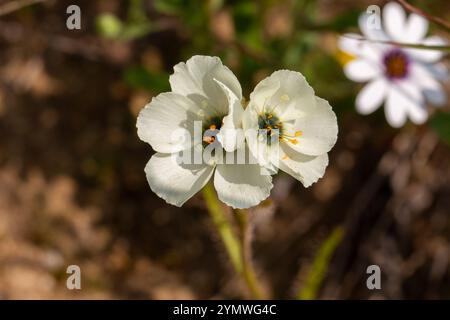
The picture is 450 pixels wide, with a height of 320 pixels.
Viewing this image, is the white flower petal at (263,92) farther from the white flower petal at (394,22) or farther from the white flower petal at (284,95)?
the white flower petal at (394,22)

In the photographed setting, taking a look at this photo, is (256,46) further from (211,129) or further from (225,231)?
(211,129)

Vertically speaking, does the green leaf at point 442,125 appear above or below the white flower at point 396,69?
below

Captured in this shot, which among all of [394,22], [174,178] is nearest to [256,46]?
[394,22]

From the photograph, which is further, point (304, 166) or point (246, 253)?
point (246, 253)

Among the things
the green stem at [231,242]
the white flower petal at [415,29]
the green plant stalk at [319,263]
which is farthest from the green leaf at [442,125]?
the green stem at [231,242]

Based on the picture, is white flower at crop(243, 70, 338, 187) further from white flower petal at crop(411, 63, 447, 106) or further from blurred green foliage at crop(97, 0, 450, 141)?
white flower petal at crop(411, 63, 447, 106)

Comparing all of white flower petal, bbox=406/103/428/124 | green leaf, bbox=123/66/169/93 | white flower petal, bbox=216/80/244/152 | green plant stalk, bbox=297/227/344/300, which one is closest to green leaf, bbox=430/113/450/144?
white flower petal, bbox=406/103/428/124
